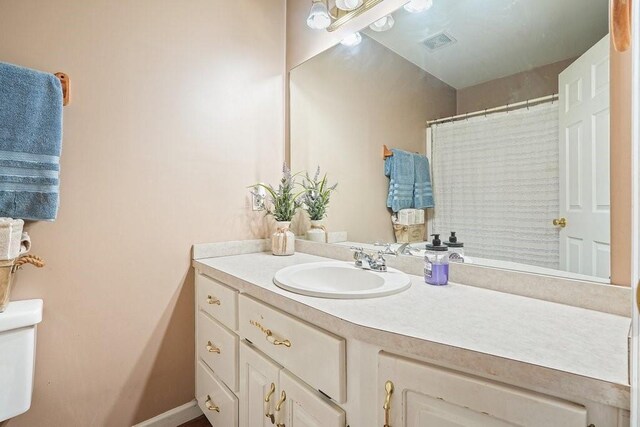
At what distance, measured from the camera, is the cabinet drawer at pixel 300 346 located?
0.75m

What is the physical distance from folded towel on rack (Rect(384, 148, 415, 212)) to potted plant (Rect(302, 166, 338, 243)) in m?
0.38

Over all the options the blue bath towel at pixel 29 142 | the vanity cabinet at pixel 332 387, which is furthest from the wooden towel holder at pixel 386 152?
the blue bath towel at pixel 29 142

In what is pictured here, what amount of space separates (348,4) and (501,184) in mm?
1065

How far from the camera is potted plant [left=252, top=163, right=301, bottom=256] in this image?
5.37 ft

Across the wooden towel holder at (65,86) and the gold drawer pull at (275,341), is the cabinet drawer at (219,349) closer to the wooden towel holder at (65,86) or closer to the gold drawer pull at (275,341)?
the gold drawer pull at (275,341)

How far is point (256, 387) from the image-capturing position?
41.4 inches

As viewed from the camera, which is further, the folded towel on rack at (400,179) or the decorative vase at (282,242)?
the decorative vase at (282,242)

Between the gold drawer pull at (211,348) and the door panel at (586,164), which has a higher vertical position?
the door panel at (586,164)

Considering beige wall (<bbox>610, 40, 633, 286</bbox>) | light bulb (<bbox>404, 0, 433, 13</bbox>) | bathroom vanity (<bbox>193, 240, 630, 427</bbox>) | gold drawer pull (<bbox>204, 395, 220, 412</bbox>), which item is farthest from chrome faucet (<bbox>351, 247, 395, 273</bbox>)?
light bulb (<bbox>404, 0, 433, 13</bbox>)

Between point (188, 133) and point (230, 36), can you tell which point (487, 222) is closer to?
point (188, 133)

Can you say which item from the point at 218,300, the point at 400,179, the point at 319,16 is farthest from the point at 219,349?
the point at 319,16

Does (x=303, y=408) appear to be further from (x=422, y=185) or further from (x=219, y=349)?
(x=422, y=185)

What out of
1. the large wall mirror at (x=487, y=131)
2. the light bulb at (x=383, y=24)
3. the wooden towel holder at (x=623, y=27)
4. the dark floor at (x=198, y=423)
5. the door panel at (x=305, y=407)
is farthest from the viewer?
the dark floor at (x=198, y=423)

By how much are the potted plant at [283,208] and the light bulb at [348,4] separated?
0.82m
